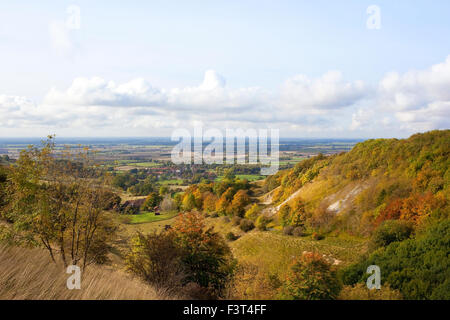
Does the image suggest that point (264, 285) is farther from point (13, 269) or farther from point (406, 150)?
point (406, 150)

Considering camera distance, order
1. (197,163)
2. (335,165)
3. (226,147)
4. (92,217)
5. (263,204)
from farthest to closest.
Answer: (226,147) → (197,163) → (263,204) → (335,165) → (92,217)

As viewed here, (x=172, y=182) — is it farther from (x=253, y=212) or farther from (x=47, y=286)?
(x=47, y=286)

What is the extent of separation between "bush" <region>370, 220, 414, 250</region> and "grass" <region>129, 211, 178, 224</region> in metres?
42.4

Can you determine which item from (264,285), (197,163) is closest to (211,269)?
(264,285)

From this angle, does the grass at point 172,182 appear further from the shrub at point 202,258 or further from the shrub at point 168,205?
the shrub at point 202,258

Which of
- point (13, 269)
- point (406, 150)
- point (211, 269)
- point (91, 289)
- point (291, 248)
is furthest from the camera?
point (406, 150)

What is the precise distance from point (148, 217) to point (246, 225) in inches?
1001

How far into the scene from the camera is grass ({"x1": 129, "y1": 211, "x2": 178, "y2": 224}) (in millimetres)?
54844

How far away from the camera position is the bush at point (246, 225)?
41000 millimetres

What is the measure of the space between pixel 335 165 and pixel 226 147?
120m

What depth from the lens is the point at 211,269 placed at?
52.6ft

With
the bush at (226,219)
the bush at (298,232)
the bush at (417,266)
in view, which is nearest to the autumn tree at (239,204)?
the bush at (226,219)

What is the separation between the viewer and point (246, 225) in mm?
41375

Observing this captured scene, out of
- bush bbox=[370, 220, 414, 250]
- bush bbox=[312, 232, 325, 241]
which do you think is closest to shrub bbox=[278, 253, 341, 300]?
bush bbox=[370, 220, 414, 250]
